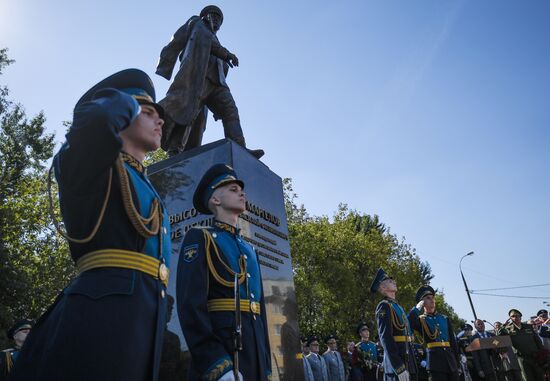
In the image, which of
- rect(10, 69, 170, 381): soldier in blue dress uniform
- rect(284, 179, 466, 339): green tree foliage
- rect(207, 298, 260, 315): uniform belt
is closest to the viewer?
rect(10, 69, 170, 381): soldier in blue dress uniform

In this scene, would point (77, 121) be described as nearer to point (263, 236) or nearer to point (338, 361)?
point (263, 236)

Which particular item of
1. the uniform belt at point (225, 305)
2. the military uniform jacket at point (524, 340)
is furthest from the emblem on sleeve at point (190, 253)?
the military uniform jacket at point (524, 340)

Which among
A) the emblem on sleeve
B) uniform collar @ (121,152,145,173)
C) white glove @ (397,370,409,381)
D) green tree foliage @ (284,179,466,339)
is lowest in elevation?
white glove @ (397,370,409,381)

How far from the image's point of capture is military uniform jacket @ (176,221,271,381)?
278 centimetres

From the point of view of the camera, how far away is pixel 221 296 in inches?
125

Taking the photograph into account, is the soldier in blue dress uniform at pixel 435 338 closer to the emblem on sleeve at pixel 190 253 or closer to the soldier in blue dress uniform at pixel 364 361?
the emblem on sleeve at pixel 190 253

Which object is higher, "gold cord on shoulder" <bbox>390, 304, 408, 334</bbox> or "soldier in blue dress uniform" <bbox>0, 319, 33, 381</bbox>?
"soldier in blue dress uniform" <bbox>0, 319, 33, 381</bbox>

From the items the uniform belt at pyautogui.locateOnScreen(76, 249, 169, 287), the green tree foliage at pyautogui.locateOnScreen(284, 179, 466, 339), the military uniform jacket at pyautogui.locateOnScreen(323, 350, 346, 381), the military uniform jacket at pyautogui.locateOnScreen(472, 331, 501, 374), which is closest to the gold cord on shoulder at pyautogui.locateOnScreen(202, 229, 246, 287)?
the uniform belt at pyautogui.locateOnScreen(76, 249, 169, 287)

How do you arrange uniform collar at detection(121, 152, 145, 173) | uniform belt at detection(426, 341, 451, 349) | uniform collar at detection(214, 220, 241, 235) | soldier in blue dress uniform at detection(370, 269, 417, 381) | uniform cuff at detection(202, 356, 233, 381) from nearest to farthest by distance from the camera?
1. uniform collar at detection(121, 152, 145, 173)
2. uniform cuff at detection(202, 356, 233, 381)
3. uniform collar at detection(214, 220, 241, 235)
4. soldier in blue dress uniform at detection(370, 269, 417, 381)
5. uniform belt at detection(426, 341, 451, 349)

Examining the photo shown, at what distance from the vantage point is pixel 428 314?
27.9 ft

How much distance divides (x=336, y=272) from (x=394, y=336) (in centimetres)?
2234

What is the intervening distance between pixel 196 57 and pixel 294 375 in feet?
14.5

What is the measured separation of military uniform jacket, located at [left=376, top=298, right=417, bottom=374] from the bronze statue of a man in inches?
124

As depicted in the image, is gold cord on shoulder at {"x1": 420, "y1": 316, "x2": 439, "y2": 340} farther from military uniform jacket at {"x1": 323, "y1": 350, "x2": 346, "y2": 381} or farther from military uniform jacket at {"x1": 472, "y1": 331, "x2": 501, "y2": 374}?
military uniform jacket at {"x1": 323, "y1": 350, "x2": 346, "y2": 381}
